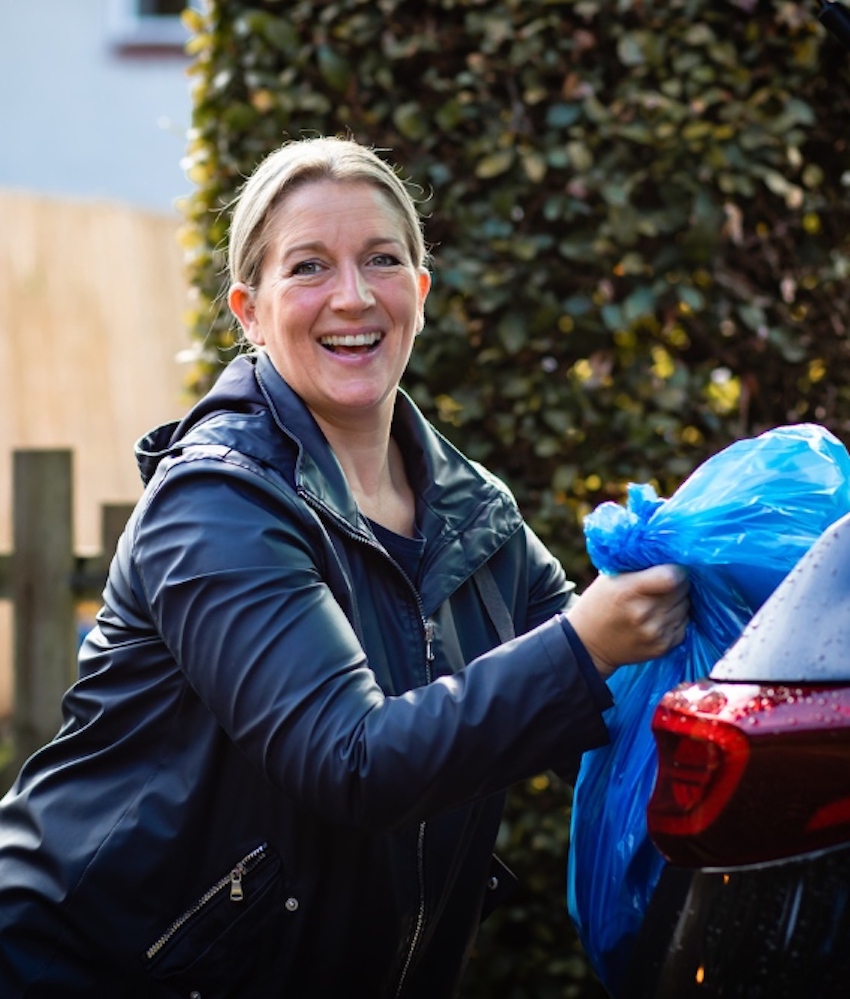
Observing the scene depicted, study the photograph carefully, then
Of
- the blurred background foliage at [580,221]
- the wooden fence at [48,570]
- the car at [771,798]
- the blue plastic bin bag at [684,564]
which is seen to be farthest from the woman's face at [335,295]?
the wooden fence at [48,570]

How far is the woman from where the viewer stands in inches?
75.6

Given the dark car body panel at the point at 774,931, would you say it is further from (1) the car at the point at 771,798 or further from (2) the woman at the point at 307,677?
(2) the woman at the point at 307,677

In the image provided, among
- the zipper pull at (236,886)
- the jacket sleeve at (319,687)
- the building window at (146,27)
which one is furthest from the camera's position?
the building window at (146,27)

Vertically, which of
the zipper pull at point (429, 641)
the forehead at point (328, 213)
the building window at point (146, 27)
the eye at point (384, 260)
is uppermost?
the building window at point (146, 27)

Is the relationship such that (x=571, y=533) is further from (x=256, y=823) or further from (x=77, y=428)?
(x=77, y=428)

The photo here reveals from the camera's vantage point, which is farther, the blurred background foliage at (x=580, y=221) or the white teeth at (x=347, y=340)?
the blurred background foliage at (x=580, y=221)

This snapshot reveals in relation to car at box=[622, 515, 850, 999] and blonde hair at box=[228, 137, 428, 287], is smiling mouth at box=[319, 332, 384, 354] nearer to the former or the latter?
blonde hair at box=[228, 137, 428, 287]

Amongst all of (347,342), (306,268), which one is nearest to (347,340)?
(347,342)

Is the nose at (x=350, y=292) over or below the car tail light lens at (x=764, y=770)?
over

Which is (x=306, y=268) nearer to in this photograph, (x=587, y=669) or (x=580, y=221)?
(x=587, y=669)

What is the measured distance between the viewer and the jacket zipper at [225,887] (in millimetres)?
2127

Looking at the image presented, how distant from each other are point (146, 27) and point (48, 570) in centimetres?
781

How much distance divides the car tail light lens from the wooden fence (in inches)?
114

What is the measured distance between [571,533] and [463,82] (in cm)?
108
